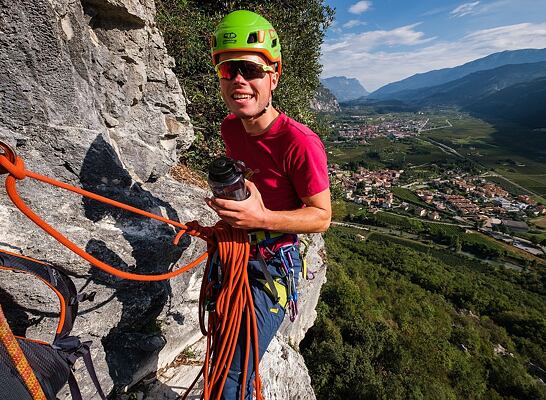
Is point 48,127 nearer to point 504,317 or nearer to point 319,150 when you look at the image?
point 319,150

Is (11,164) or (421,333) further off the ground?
(11,164)

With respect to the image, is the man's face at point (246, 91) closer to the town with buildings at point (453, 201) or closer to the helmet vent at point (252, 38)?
the helmet vent at point (252, 38)

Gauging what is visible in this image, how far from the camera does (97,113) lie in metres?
3.44

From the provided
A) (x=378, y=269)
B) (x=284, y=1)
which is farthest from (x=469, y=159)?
(x=284, y=1)

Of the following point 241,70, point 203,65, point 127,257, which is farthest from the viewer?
point 203,65

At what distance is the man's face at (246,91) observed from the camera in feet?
7.15

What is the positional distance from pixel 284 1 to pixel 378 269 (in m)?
30.8

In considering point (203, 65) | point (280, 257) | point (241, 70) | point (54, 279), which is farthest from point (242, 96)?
point (203, 65)

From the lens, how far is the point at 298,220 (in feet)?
6.89

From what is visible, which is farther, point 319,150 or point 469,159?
point 469,159

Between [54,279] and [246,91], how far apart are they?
5.74 ft

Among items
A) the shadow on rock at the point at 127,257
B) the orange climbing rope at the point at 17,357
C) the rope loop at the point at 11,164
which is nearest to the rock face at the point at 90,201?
the shadow on rock at the point at 127,257

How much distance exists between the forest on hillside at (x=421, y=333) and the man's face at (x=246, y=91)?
15.1 metres

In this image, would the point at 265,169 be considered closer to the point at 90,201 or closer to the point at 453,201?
the point at 90,201
